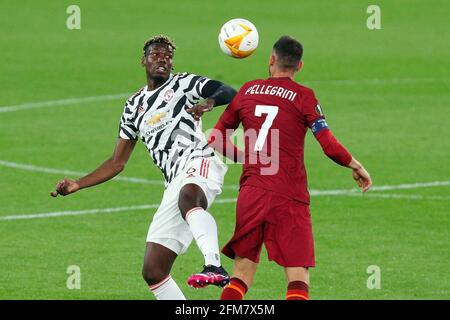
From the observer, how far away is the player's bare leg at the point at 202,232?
10.7 m

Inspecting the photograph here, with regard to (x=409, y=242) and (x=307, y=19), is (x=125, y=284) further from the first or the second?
(x=307, y=19)

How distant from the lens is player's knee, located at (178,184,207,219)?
11.4 m

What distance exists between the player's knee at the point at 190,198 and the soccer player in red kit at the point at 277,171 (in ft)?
1.48

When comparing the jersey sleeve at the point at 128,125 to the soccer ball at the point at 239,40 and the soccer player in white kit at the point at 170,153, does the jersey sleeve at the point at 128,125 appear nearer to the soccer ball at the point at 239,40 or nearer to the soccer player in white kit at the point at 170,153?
the soccer player in white kit at the point at 170,153

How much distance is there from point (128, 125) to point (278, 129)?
1881 mm

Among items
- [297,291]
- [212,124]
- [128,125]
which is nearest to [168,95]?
[128,125]

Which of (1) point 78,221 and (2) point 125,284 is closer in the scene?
(2) point 125,284

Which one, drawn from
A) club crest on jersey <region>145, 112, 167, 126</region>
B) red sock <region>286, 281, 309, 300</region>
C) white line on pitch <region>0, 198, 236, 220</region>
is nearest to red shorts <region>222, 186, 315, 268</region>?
red sock <region>286, 281, 309, 300</region>

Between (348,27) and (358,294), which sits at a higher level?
(348,27)

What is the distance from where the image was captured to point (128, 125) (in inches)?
485

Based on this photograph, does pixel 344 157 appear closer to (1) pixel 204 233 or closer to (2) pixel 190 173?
(1) pixel 204 233

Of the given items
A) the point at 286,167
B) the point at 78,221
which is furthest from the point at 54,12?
the point at 286,167

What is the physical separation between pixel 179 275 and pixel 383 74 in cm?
1509
